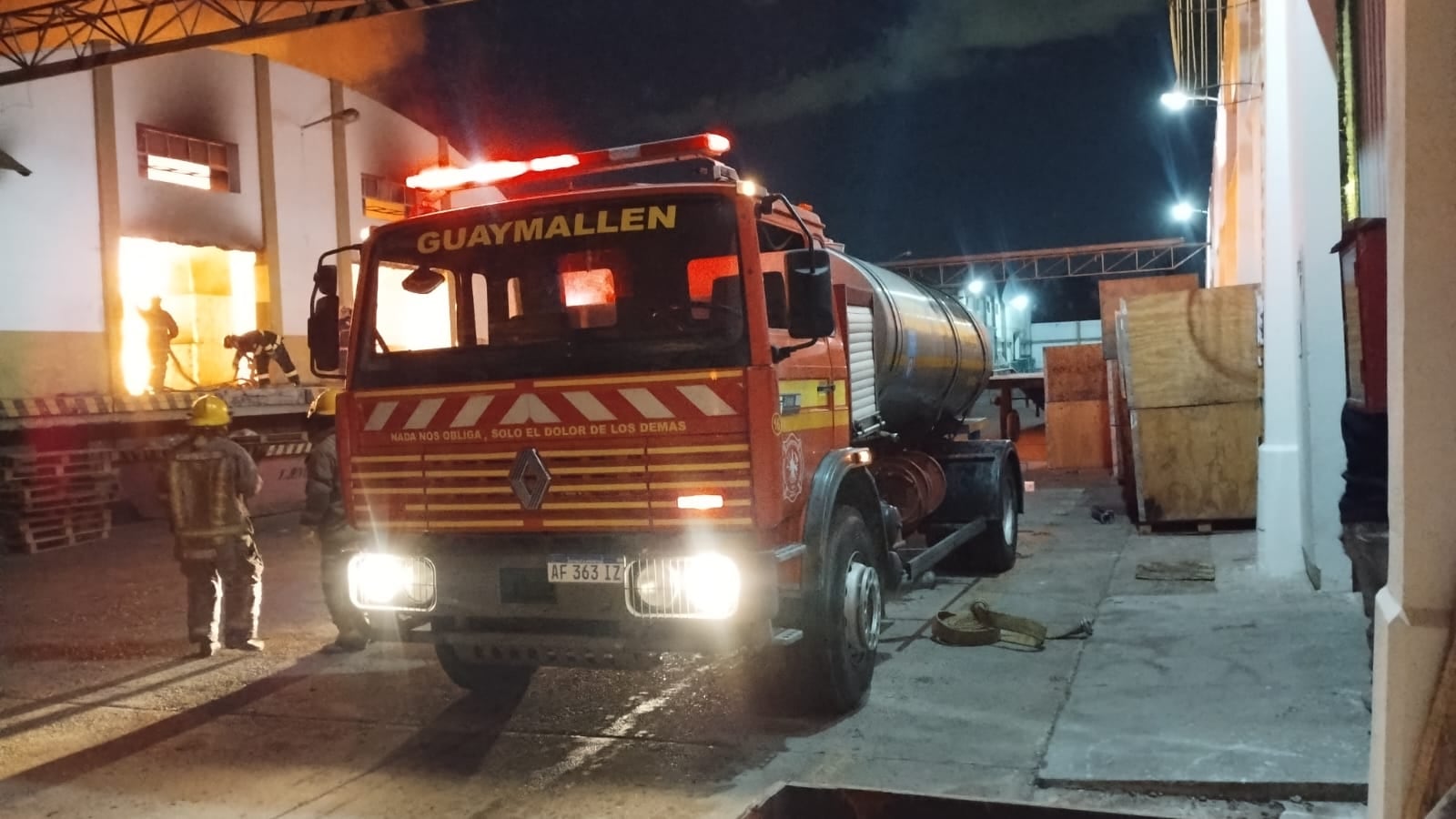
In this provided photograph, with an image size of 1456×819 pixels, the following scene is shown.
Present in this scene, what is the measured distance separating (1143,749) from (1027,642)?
1989 mm

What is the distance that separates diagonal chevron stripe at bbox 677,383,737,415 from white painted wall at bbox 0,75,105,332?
52.5ft

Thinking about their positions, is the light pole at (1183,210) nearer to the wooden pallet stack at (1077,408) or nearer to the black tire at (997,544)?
the wooden pallet stack at (1077,408)

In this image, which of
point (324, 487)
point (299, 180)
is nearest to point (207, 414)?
point (324, 487)

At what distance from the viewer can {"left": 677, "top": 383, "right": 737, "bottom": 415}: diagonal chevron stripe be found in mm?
4699

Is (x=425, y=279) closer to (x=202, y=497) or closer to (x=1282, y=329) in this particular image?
(x=202, y=497)

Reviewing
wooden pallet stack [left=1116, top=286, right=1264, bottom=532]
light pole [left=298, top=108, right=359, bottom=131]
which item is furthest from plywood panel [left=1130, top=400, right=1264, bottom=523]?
light pole [left=298, top=108, right=359, bottom=131]

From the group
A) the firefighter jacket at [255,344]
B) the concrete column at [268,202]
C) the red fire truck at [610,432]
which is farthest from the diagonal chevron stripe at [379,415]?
the concrete column at [268,202]

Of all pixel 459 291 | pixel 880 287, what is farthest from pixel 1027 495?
pixel 459 291

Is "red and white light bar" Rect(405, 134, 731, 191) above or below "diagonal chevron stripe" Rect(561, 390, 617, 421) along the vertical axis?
above

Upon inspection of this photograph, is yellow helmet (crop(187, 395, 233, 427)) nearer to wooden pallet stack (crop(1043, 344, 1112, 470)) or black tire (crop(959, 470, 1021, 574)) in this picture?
black tire (crop(959, 470, 1021, 574))

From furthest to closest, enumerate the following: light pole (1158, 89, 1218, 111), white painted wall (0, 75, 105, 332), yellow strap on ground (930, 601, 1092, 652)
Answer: white painted wall (0, 75, 105, 332), light pole (1158, 89, 1218, 111), yellow strap on ground (930, 601, 1092, 652)

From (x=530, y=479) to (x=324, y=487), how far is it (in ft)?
9.66

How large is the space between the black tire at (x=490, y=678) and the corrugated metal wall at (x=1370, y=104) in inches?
209

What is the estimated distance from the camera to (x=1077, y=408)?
59.4 ft
